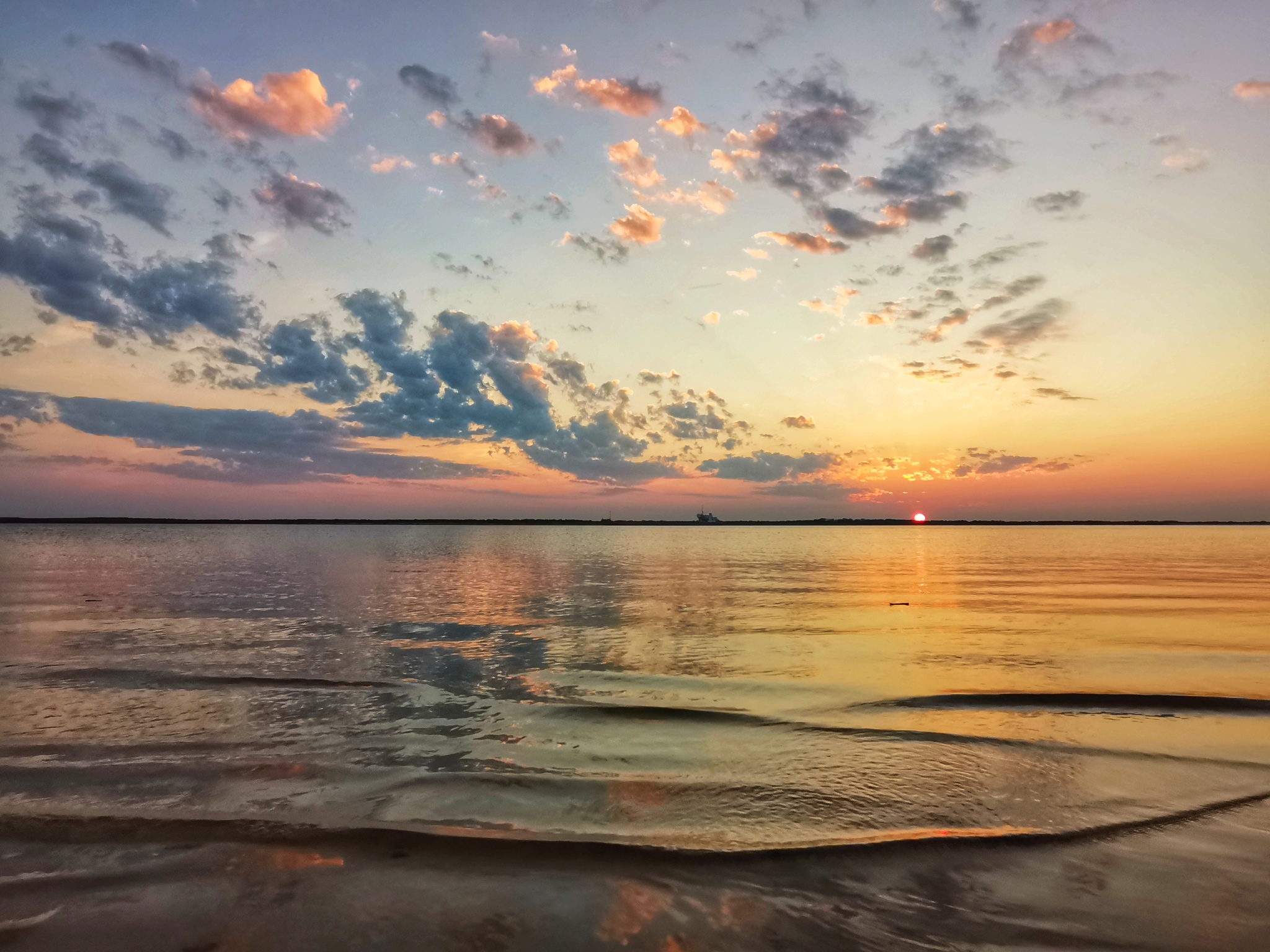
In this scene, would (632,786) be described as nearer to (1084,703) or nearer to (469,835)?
(469,835)

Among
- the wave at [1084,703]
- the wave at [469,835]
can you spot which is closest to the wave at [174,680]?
the wave at [469,835]

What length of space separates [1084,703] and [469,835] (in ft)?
47.6

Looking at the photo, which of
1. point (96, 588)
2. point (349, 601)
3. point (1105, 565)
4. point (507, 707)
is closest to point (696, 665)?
point (507, 707)

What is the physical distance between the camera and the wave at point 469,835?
27.6 ft

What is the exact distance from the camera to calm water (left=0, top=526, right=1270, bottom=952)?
700cm

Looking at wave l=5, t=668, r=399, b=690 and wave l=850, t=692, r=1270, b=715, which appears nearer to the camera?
wave l=850, t=692, r=1270, b=715

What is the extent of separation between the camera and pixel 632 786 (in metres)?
10.7

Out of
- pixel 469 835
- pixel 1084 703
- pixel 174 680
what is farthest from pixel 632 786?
pixel 174 680

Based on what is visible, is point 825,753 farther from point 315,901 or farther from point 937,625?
point 937,625

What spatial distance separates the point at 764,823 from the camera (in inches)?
363

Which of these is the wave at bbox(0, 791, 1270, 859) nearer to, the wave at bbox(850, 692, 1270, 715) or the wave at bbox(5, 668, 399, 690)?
the wave at bbox(850, 692, 1270, 715)

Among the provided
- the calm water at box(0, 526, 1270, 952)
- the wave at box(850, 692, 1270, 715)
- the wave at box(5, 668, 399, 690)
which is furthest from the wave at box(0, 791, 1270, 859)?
the wave at box(5, 668, 399, 690)

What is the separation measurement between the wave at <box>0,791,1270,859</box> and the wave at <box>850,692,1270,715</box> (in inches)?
266

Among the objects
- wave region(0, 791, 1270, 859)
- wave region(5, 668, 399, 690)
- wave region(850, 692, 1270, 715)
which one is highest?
wave region(0, 791, 1270, 859)
